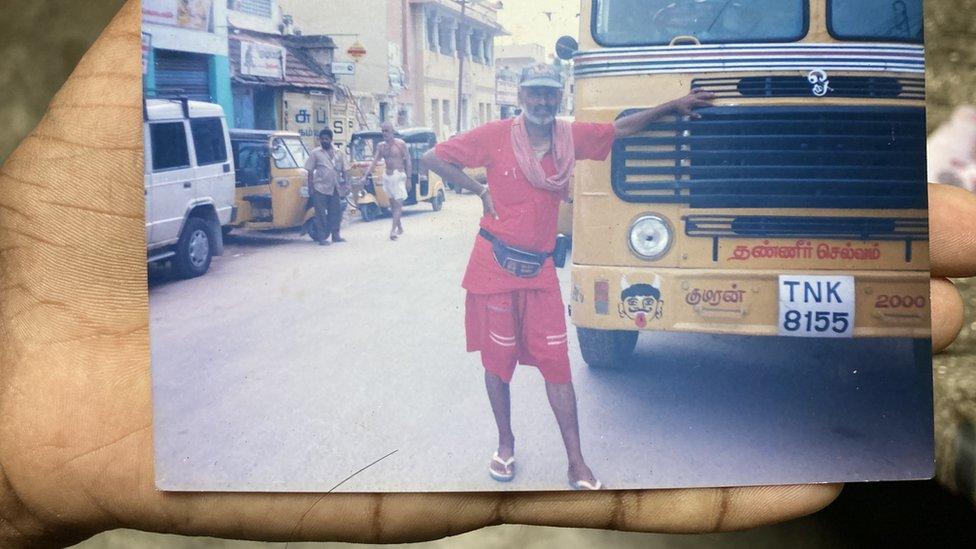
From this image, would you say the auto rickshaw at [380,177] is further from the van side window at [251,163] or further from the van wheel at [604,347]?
the van wheel at [604,347]

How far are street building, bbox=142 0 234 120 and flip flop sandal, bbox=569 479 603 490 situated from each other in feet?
3.48

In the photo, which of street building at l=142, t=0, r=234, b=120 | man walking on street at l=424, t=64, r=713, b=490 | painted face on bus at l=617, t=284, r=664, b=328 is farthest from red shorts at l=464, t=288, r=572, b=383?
street building at l=142, t=0, r=234, b=120

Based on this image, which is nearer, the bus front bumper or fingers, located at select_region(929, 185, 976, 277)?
the bus front bumper

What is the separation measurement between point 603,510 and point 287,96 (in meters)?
1.10

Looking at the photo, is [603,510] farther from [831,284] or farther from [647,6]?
[647,6]

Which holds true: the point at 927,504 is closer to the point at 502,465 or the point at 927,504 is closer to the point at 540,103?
the point at 502,465

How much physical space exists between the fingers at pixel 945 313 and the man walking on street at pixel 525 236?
749mm

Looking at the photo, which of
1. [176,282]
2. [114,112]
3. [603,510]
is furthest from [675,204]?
[114,112]

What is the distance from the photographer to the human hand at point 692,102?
1.53 metres

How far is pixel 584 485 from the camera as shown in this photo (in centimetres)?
157

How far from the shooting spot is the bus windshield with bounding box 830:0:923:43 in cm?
157

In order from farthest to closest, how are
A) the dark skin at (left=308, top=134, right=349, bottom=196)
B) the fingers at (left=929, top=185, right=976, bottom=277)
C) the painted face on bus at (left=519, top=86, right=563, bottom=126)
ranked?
the fingers at (left=929, top=185, right=976, bottom=277), the dark skin at (left=308, top=134, right=349, bottom=196), the painted face on bus at (left=519, top=86, right=563, bottom=126)

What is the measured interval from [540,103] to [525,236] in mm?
253

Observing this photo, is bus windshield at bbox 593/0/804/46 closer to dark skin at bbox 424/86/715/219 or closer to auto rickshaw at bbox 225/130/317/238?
dark skin at bbox 424/86/715/219
